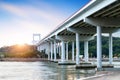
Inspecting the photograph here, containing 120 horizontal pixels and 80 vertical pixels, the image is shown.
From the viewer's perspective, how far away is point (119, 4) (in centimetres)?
4519

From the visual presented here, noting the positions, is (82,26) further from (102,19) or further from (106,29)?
(102,19)

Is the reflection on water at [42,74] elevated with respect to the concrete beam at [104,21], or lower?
lower

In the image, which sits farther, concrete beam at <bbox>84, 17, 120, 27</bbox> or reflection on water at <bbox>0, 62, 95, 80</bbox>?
concrete beam at <bbox>84, 17, 120, 27</bbox>

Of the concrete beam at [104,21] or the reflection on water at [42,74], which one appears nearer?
the reflection on water at [42,74]

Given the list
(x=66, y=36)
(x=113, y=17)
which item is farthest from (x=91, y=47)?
(x=113, y=17)

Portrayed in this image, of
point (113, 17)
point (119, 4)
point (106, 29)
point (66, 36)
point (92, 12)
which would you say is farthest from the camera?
point (66, 36)

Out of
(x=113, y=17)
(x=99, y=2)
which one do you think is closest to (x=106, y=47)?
(x=113, y=17)

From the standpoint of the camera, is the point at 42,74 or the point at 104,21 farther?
the point at 104,21

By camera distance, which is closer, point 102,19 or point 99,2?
point 99,2

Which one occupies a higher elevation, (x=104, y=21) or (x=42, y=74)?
(x=104, y=21)

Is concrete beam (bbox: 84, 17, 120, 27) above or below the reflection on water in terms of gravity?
above

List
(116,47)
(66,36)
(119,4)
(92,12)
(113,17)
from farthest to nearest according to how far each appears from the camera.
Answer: (116,47) → (66,36) → (113,17) → (92,12) → (119,4)

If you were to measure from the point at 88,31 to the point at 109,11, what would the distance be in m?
23.3

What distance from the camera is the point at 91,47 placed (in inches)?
6742
